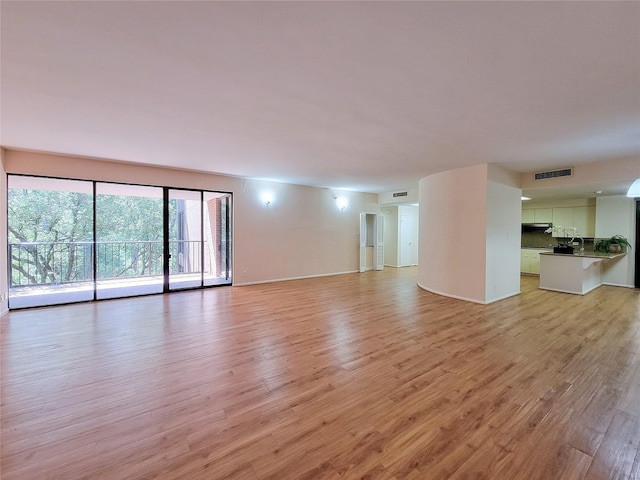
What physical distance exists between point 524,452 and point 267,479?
1635 millimetres

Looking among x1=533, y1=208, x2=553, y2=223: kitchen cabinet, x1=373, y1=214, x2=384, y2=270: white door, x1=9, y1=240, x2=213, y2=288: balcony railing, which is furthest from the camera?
x1=373, y1=214, x2=384, y2=270: white door

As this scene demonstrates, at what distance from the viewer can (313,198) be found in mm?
8148

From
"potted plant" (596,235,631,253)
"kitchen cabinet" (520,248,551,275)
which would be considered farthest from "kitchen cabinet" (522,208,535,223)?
"potted plant" (596,235,631,253)

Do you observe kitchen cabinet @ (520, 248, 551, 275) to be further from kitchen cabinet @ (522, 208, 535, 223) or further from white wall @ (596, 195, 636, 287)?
white wall @ (596, 195, 636, 287)

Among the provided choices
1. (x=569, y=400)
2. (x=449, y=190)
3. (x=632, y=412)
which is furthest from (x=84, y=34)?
(x=449, y=190)

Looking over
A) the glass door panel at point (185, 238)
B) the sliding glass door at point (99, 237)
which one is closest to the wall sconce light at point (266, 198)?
the sliding glass door at point (99, 237)

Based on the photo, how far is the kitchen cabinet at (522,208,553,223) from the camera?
8344 mm

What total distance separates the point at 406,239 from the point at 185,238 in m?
8.10

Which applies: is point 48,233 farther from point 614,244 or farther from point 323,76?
point 614,244

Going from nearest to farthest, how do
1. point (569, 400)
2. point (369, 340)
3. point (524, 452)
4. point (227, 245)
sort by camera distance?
1. point (524, 452)
2. point (569, 400)
3. point (369, 340)
4. point (227, 245)

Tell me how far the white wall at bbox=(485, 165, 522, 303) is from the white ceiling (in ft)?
4.09

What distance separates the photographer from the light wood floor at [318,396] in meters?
1.63

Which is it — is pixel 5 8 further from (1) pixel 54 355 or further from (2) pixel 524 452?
(2) pixel 524 452

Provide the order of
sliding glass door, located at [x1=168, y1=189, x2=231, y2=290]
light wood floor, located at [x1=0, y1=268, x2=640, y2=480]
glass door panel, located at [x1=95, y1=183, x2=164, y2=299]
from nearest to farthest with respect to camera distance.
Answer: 1. light wood floor, located at [x1=0, y1=268, x2=640, y2=480]
2. glass door panel, located at [x1=95, y1=183, x2=164, y2=299]
3. sliding glass door, located at [x1=168, y1=189, x2=231, y2=290]
